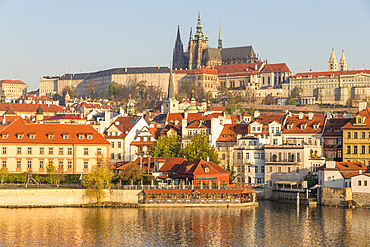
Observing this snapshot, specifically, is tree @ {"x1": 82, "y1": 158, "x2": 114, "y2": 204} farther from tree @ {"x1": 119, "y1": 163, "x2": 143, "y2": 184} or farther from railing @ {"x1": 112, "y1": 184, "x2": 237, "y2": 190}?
tree @ {"x1": 119, "y1": 163, "x2": 143, "y2": 184}

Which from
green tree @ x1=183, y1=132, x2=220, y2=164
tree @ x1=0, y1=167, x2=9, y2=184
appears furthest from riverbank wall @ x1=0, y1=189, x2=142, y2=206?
green tree @ x1=183, y1=132, x2=220, y2=164

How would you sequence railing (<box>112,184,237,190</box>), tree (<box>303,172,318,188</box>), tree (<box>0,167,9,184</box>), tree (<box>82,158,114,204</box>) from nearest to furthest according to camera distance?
tree (<box>82,158,114,204</box>)
railing (<box>112,184,237,190</box>)
tree (<box>0,167,9,184</box>)
tree (<box>303,172,318,188</box>)

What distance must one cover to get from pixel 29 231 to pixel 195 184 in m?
20.4

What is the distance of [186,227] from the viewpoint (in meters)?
53.1

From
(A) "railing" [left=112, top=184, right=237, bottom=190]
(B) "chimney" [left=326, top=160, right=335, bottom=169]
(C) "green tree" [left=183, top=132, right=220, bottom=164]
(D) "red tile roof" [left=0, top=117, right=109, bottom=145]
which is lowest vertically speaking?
(A) "railing" [left=112, top=184, right=237, bottom=190]

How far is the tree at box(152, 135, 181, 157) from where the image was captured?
252ft

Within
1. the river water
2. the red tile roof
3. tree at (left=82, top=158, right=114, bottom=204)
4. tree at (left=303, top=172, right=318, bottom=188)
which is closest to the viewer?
the river water

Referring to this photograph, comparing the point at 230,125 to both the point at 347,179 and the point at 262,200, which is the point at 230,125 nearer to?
the point at 262,200

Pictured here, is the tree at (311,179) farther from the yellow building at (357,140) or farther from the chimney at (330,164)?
the yellow building at (357,140)

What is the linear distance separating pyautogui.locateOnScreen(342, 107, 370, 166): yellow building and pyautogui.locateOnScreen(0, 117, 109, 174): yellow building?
94.7 feet

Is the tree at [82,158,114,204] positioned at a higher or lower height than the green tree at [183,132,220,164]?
lower

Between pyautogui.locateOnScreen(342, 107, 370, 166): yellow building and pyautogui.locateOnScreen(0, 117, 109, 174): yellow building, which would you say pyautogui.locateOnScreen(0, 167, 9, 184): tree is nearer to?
pyautogui.locateOnScreen(0, 117, 109, 174): yellow building

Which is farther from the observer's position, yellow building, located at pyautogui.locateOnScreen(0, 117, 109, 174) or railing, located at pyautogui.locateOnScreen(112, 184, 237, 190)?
yellow building, located at pyautogui.locateOnScreen(0, 117, 109, 174)

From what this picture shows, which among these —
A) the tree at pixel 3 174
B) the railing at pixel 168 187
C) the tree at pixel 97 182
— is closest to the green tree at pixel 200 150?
the railing at pixel 168 187
